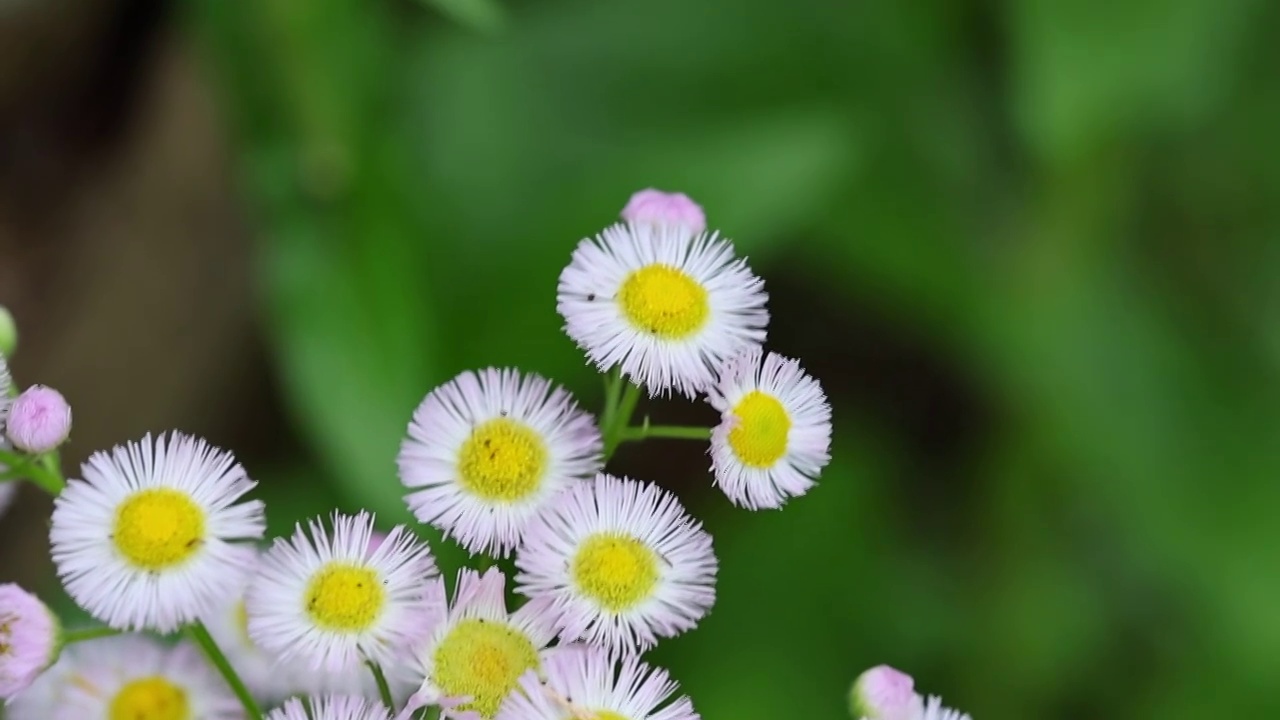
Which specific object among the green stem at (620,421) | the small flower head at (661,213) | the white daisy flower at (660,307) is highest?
the small flower head at (661,213)

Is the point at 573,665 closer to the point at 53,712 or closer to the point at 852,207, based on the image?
the point at 53,712

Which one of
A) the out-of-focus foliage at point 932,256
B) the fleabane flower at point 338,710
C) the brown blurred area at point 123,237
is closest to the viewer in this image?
the fleabane flower at point 338,710

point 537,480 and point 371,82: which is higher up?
point 371,82

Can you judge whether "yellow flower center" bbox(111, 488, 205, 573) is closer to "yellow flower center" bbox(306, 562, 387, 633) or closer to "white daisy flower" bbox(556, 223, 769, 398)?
"yellow flower center" bbox(306, 562, 387, 633)

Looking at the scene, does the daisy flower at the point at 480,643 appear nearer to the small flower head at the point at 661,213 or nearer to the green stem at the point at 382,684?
the green stem at the point at 382,684

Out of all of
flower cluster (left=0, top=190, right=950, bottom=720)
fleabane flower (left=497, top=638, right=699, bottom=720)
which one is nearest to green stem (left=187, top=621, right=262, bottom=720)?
flower cluster (left=0, top=190, right=950, bottom=720)

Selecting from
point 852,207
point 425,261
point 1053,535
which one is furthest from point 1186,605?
point 425,261

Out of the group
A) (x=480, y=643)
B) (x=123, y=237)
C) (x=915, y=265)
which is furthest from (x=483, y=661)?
(x=123, y=237)

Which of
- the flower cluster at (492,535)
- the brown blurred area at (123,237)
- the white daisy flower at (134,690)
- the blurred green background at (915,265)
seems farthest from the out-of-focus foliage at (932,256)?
the flower cluster at (492,535)
